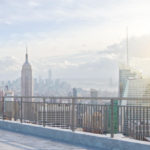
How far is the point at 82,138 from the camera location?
9.48 metres

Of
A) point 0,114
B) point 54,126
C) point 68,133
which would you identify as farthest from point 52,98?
point 0,114

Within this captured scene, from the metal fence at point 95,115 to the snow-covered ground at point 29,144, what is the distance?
3.10 feet

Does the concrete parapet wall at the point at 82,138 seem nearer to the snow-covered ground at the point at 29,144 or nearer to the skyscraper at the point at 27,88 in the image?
the snow-covered ground at the point at 29,144

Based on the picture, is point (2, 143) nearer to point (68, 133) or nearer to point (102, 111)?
point (68, 133)

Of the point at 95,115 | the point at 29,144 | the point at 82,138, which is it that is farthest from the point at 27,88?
the point at 82,138

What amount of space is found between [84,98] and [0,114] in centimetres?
646

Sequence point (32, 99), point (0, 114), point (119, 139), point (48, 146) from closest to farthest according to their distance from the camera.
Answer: point (119, 139), point (48, 146), point (32, 99), point (0, 114)

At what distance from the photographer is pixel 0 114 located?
15008 millimetres

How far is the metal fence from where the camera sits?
9.40 metres

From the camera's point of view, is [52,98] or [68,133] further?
[52,98]

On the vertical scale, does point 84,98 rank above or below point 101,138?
above

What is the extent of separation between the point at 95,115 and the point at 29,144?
→ 7.16 feet

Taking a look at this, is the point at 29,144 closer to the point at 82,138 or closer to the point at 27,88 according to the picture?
the point at 82,138

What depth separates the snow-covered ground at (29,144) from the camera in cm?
881
